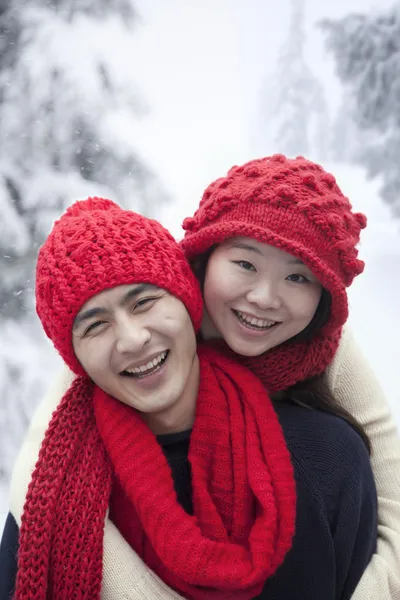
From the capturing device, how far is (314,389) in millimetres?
1114

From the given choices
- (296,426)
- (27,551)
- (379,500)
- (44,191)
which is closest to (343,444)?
(296,426)

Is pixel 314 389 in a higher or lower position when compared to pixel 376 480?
higher

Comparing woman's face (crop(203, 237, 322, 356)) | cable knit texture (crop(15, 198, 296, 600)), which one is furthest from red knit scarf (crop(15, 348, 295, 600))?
woman's face (crop(203, 237, 322, 356))

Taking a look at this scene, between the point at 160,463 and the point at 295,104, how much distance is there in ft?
4.37

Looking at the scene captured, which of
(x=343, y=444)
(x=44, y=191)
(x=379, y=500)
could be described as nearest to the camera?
(x=343, y=444)

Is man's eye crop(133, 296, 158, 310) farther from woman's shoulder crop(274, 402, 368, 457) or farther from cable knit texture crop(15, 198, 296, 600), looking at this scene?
woman's shoulder crop(274, 402, 368, 457)

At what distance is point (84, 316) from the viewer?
33.5 inches

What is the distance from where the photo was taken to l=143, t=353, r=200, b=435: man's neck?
97 centimetres

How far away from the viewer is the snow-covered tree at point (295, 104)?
174 centimetres

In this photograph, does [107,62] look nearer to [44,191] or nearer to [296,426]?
[44,191]

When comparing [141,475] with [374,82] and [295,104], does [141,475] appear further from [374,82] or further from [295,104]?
[374,82]

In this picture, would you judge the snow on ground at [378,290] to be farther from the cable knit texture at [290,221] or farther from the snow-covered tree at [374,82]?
the cable knit texture at [290,221]

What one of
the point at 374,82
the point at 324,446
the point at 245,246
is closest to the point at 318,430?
the point at 324,446

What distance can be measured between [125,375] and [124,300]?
0.14m
